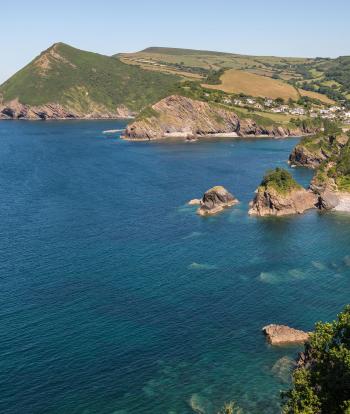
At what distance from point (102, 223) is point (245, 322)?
64605 mm

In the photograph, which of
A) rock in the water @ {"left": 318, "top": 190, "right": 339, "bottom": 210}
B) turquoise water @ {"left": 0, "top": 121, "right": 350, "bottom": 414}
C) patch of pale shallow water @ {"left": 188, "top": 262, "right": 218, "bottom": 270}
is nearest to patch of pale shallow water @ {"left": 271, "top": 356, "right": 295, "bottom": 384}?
turquoise water @ {"left": 0, "top": 121, "right": 350, "bottom": 414}

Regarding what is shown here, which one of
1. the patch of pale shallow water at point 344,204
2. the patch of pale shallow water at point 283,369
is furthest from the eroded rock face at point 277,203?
the patch of pale shallow water at point 283,369

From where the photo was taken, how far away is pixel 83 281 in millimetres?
101062

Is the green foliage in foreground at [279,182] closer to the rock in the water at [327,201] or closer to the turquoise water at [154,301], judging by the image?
the rock in the water at [327,201]

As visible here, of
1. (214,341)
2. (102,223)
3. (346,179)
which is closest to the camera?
(214,341)

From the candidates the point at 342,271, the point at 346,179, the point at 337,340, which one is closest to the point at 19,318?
the point at 337,340

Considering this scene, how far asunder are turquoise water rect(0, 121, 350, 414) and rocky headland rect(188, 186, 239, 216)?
415 centimetres

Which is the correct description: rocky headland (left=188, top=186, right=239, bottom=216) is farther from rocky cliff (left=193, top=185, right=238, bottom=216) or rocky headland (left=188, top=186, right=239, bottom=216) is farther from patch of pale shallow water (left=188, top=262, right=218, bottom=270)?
patch of pale shallow water (left=188, top=262, right=218, bottom=270)

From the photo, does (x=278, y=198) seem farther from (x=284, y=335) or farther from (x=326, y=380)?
(x=326, y=380)

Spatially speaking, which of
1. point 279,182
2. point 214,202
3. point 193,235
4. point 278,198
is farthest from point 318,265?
point 214,202

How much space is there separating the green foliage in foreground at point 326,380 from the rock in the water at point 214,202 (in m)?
94.2

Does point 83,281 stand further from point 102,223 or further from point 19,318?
point 102,223

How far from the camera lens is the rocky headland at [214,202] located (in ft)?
497

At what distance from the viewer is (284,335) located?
264 ft
